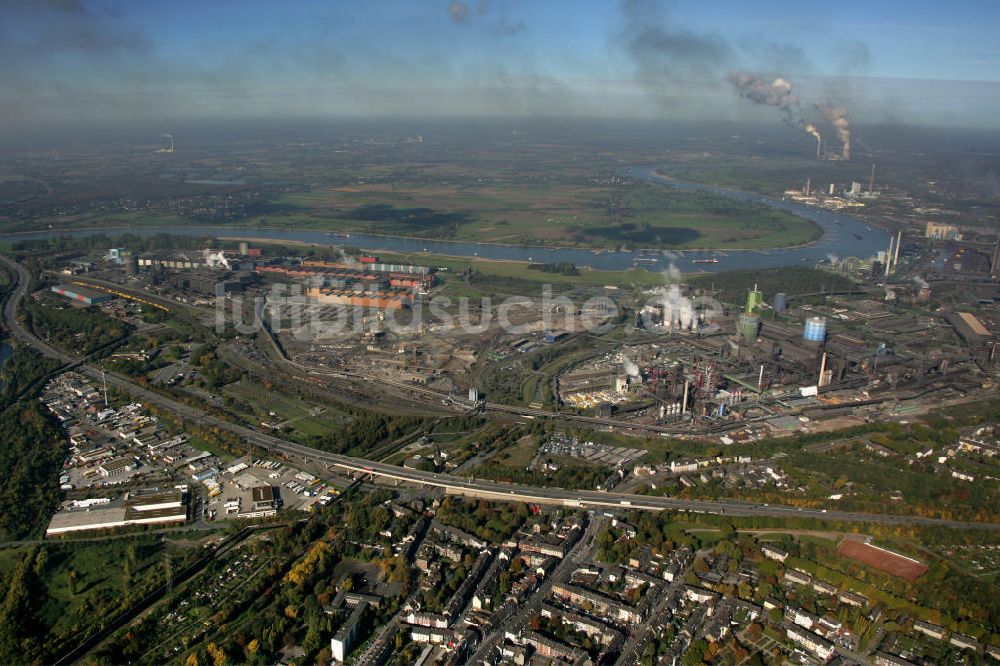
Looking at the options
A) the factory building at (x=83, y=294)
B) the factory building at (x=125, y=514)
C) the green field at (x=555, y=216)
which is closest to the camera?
the factory building at (x=125, y=514)

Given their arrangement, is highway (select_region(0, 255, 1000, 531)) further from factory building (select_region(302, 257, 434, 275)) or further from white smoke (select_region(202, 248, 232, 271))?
white smoke (select_region(202, 248, 232, 271))

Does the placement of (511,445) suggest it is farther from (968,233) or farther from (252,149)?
(252,149)

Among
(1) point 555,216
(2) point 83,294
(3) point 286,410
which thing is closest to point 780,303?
(3) point 286,410

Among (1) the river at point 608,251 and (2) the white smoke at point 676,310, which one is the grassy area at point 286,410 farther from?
(1) the river at point 608,251

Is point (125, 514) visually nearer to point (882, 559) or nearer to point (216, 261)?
point (882, 559)

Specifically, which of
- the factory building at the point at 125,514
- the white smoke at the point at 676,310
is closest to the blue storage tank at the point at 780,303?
the white smoke at the point at 676,310

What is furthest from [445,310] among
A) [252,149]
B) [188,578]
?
[252,149]
